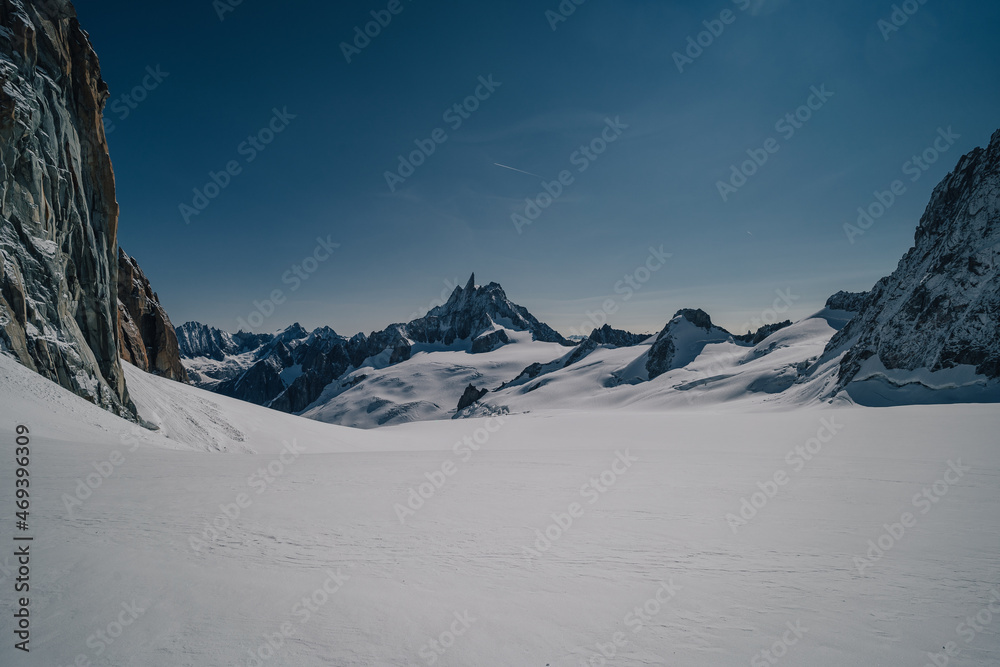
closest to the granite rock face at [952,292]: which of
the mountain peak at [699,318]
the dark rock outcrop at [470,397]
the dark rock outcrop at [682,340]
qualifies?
the dark rock outcrop at [682,340]

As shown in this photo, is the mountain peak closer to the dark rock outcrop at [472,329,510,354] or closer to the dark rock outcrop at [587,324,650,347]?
the dark rock outcrop at [587,324,650,347]

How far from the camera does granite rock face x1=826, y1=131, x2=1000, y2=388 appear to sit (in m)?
29.3

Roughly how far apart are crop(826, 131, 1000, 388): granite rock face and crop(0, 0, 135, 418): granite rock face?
167ft

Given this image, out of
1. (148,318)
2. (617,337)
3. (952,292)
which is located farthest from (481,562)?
(617,337)

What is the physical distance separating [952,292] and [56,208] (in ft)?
190

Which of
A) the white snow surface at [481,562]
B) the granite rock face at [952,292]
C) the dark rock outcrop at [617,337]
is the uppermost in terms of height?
the dark rock outcrop at [617,337]

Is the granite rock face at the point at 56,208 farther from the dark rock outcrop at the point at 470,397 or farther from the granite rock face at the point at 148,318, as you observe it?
the dark rock outcrop at the point at 470,397

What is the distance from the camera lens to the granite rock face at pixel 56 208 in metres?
12.3

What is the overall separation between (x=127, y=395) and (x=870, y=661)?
69.7 ft

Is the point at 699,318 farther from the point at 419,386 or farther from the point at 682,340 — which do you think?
the point at 419,386

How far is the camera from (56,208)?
47.2 feet

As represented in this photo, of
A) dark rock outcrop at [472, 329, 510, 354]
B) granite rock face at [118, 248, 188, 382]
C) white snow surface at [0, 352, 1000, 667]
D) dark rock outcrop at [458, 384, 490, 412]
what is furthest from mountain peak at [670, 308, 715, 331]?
granite rock face at [118, 248, 188, 382]

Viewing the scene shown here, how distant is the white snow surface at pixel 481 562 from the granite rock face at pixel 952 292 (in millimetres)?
29007

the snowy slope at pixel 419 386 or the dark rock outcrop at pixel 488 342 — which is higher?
the dark rock outcrop at pixel 488 342
